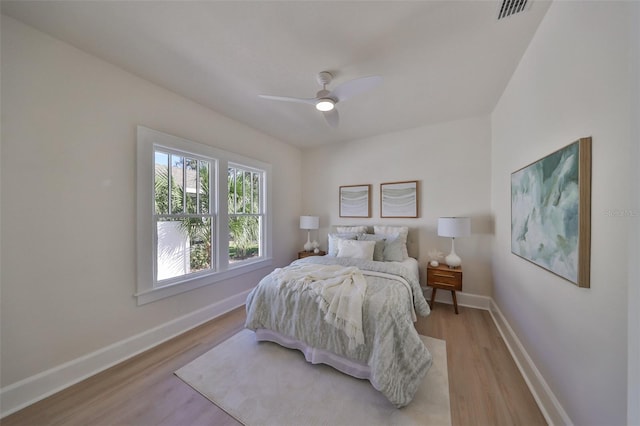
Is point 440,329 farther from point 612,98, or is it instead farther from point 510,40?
point 510,40

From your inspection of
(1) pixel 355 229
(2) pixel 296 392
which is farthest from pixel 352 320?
(1) pixel 355 229

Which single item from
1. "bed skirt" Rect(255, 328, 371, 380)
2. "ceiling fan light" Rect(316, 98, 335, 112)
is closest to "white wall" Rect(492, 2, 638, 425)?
"bed skirt" Rect(255, 328, 371, 380)

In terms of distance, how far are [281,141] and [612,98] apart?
3.87 meters

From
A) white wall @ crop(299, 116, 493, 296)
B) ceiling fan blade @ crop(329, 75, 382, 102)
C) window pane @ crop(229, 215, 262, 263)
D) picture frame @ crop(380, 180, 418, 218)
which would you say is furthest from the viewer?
picture frame @ crop(380, 180, 418, 218)

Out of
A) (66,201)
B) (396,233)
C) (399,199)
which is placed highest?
(399,199)

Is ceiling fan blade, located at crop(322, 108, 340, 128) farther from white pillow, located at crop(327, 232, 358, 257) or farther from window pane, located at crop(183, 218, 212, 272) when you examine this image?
window pane, located at crop(183, 218, 212, 272)

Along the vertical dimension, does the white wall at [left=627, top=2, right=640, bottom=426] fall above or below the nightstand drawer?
above

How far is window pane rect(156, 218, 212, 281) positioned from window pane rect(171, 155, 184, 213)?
169 millimetres

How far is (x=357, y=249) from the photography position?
124 inches

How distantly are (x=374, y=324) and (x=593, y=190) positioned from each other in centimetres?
153

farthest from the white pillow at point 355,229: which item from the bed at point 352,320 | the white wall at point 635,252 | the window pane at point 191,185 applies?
the white wall at point 635,252

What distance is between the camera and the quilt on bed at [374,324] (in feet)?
5.25

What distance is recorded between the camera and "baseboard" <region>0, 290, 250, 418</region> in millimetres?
1568

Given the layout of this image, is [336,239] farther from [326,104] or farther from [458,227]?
[326,104]
